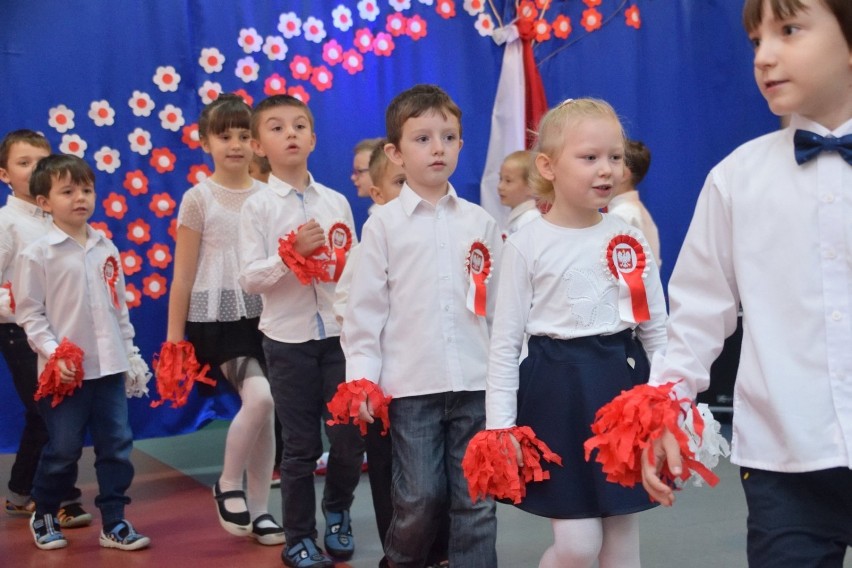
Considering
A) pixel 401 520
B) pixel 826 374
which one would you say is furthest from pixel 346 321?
pixel 826 374

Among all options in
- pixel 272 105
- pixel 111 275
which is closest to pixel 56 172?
pixel 111 275

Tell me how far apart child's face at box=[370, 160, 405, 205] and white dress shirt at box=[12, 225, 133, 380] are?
3.74 ft

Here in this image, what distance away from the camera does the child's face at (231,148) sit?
4.05 metres

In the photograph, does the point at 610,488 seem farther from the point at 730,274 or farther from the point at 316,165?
the point at 316,165

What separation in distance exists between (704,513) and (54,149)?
11.6 feet

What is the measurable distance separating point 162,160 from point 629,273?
11.4ft

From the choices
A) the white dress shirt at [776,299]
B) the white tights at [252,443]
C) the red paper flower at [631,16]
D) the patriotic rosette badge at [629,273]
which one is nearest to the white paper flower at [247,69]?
the white tights at [252,443]

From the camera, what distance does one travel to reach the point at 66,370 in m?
3.73

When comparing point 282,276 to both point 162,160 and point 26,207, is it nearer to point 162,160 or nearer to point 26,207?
point 26,207

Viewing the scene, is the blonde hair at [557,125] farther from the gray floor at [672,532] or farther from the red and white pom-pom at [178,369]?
the red and white pom-pom at [178,369]

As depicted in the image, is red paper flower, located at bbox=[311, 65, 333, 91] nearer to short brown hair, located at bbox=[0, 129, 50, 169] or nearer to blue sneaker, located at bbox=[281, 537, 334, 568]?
short brown hair, located at bbox=[0, 129, 50, 169]

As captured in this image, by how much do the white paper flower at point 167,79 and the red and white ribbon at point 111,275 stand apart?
157cm

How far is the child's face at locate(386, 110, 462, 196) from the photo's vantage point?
2.94m

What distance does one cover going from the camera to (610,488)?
2.36 m
